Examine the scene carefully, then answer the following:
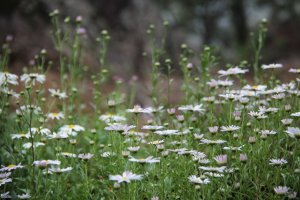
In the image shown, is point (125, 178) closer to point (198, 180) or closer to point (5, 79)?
point (198, 180)

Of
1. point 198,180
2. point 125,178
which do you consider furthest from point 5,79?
point 198,180

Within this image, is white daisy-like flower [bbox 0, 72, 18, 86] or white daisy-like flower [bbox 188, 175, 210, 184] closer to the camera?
white daisy-like flower [bbox 188, 175, 210, 184]

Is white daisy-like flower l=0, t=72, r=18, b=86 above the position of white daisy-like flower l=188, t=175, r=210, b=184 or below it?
above

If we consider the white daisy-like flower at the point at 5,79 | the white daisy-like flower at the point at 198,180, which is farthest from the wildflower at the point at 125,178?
the white daisy-like flower at the point at 5,79

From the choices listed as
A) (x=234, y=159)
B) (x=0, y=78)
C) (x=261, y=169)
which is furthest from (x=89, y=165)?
(x=261, y=169)

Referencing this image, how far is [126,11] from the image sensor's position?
8.00 m

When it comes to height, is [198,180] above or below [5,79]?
below

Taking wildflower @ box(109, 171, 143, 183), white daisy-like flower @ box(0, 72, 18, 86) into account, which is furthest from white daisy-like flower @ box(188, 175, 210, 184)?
white daisy-like flower @ box(0, 72, 18, 86)

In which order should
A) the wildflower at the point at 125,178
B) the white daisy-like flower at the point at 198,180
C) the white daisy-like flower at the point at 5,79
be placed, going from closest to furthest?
the wildflower at the point at 125,178 < the white daisy-like flower at the point at 198,180 < the white daisy-like flower at the point at 5,79

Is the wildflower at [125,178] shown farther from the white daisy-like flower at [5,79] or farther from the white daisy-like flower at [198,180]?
the white daisy-like flower at [5,79]

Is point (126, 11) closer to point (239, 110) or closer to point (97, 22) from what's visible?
point (97, 22)

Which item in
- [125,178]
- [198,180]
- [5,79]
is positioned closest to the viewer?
[125,178]

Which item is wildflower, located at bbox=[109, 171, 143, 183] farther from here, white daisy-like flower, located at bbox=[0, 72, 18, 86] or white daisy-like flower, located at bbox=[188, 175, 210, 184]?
white daisy-like flower, located at bbox=[0, 72, 18, 86]

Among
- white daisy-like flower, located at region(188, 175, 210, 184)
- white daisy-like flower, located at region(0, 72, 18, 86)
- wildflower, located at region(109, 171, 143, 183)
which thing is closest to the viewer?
wildflower, located at region(109, 171, 143, 183)
